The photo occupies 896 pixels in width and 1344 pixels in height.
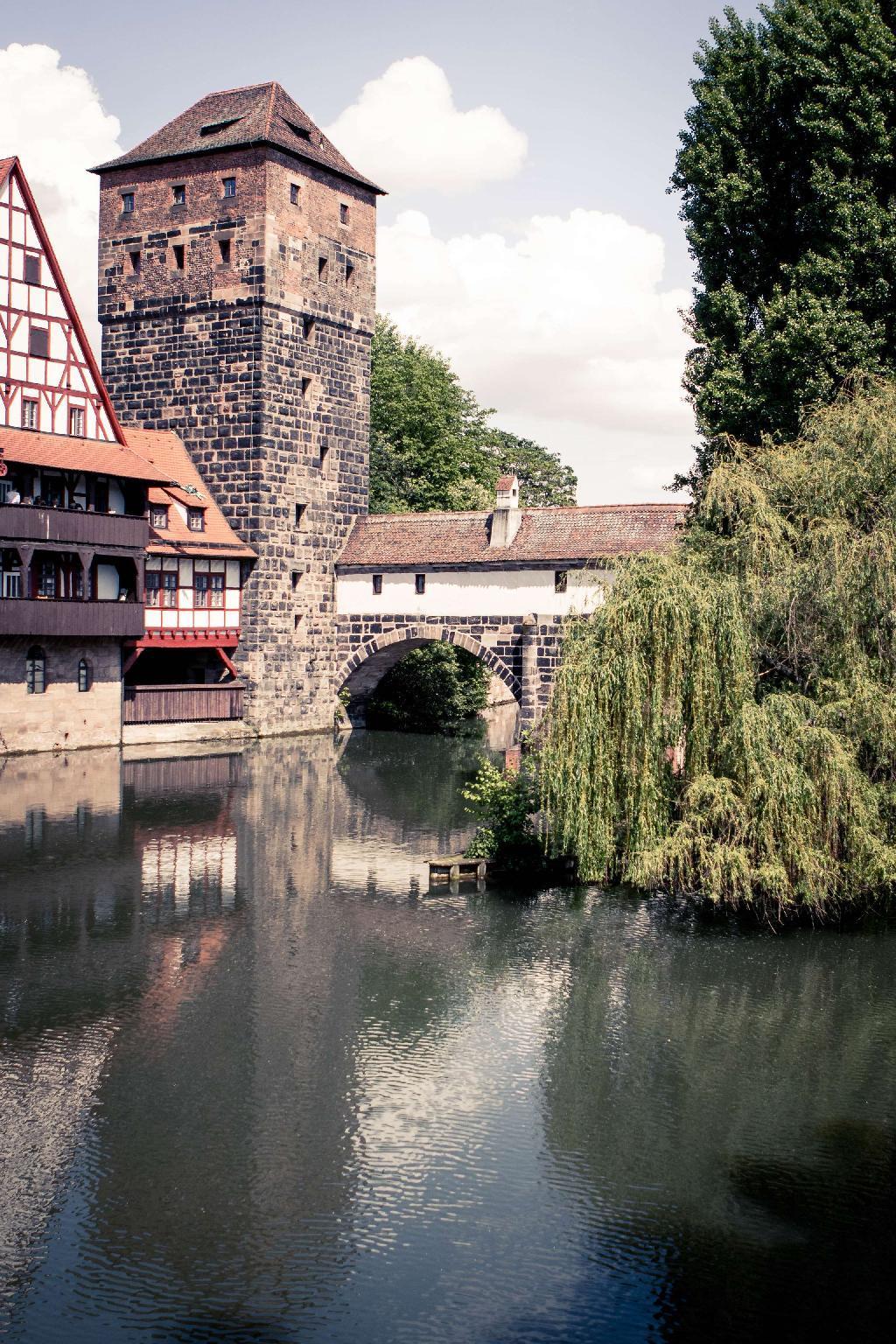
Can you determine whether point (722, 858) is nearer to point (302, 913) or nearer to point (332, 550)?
point (302, 913)

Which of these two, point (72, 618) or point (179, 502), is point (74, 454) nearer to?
point (72, 618)

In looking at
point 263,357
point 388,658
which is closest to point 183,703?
point 388,658

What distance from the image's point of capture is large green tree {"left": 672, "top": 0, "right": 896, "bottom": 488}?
3084 cm

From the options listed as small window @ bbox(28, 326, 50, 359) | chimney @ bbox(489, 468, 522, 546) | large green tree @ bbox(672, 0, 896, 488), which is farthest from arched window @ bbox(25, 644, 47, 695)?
large green tree @ bbox(672, 0, 896, 488)

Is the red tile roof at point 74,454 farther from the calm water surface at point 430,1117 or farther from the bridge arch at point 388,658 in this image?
the calm water surface at point 430,1117

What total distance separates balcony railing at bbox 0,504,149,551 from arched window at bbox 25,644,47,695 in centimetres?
301

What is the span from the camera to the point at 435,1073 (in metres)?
14.3

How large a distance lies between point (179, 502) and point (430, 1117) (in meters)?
32.7

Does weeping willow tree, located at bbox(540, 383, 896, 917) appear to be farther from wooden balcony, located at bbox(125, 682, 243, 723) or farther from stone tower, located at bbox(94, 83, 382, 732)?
stone tower, located at bbox(94, 83, 382, 732)

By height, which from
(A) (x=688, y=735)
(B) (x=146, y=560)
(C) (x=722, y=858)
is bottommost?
(C) (x=722, y=858)

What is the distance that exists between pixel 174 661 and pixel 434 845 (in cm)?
1990

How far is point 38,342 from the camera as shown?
3850 centimetres

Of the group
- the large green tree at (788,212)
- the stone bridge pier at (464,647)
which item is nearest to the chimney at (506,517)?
the stone bridge pier at (464,647)

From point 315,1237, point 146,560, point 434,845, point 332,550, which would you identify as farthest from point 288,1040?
point 332,550
